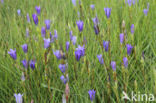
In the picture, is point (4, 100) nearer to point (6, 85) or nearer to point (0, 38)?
point (6, 85)

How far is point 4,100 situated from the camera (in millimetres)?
A: 1461

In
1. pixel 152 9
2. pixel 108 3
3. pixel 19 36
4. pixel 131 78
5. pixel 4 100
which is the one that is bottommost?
pixel 4 100

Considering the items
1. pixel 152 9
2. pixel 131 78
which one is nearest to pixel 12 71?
pixel 131 78

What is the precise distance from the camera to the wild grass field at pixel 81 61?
4.02 feet

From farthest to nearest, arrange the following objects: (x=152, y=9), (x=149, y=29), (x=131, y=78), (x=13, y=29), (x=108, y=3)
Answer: (x=108, y=3) → (x=152, y=9) → (x=13, y=29) → (x=149, y=29) → (x=131, y=78)

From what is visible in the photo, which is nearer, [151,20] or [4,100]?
[4,100]

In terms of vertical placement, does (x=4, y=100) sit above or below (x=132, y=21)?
below

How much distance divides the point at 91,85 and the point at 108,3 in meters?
1.34

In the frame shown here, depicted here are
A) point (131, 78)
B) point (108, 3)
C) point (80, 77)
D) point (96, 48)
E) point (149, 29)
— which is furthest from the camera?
point (108, 3)

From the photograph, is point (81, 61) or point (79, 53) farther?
point (81, 61)

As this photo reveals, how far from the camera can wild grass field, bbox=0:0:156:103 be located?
4.02ft

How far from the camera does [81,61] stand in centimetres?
149

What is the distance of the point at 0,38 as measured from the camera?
196cm

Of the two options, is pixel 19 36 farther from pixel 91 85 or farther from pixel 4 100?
pixel 91 85
